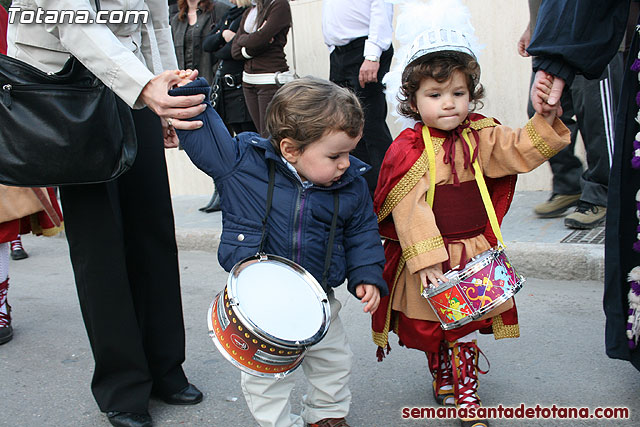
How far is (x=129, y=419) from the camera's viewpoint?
9.09 ft

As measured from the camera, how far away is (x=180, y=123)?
88.0 inches

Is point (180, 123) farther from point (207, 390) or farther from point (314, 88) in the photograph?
point (207, 390)

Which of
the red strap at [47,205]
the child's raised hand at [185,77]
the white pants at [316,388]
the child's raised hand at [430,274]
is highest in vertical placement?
the child's raised hand at [185,77]

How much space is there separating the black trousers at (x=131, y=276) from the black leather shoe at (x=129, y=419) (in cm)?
5

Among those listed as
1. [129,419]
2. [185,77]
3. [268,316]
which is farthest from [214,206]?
[268,316]

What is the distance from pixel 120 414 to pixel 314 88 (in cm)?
156

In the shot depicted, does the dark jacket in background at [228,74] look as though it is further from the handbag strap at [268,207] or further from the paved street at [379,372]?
the handbag strap at [268,207]

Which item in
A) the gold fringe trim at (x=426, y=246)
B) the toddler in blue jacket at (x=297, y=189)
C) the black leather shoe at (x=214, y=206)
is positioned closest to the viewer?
A: the toddler in blue jacket at (x=297, y=189)

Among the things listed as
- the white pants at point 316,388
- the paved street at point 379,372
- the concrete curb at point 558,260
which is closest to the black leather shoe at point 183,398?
the paved street at point 379,372

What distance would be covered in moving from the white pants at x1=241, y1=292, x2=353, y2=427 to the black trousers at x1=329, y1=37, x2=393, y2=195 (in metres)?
2.99

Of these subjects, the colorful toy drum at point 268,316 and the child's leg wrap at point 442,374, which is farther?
the child's leg wrap at point 442,374

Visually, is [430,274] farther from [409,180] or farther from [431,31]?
[431,31]

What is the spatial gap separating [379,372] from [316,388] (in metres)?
0.68

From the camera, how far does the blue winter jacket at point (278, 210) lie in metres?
2.37
